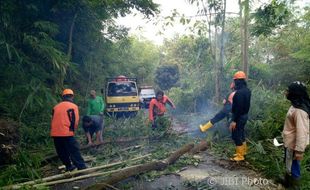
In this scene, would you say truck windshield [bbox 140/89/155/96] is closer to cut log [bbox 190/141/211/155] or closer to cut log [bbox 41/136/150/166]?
cut log [bbox 41/136/150/166]

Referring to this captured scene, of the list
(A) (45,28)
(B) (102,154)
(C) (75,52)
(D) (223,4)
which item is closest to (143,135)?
(B) (102,154)

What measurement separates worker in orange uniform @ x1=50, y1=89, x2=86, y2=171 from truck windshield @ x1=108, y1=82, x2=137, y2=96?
849cm

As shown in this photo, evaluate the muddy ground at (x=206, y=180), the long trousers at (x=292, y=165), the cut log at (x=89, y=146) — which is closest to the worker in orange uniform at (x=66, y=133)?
the muddy ground at (x=206, y=180)

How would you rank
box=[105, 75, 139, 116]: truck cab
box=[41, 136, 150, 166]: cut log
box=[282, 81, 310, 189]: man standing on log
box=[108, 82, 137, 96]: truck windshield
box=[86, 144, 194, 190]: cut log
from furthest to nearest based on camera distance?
1. box=[108, 82, 137, 96]: truck windshield
2. box=[105, 75, 139, 116]: truck cab
3. box=[41, 136, 150, 166]: cut log
4. box=[86, 144, 194, 190]: cut log
5. box=[282, 81, 310, 189]: man standing on log

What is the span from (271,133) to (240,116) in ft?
4.61

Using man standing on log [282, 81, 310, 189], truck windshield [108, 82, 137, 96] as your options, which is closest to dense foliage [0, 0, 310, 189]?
man standing on log [282, 81, 310, 189]

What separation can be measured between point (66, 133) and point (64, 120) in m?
0.28

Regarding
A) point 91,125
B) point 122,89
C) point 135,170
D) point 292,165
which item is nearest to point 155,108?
point 91,125

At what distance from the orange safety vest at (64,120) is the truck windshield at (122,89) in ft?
27.9

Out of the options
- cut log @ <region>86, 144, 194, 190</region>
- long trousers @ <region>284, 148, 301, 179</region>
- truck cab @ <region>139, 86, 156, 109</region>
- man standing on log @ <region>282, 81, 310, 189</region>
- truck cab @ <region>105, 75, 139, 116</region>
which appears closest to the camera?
man standing on log @ <region>282, 81, 310, 189</region>

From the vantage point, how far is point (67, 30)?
579 inches

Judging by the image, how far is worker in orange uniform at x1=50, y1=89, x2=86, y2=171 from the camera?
20.5ft

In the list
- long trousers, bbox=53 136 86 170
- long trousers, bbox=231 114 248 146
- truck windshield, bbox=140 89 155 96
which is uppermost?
truck windshield, bbox=140 89 155 96

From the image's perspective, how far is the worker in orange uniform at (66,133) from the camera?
624cm
